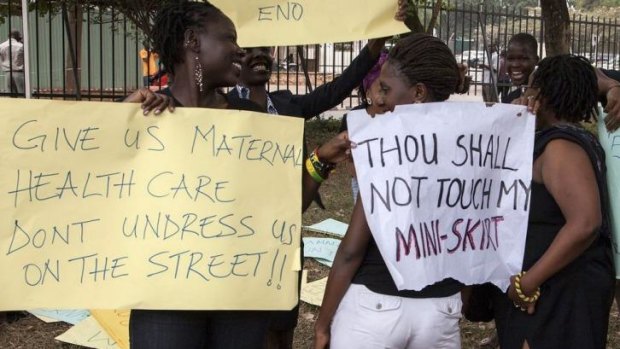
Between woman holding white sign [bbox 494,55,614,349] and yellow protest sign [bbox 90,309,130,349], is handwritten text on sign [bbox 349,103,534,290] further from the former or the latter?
yellow protest sign [bbox 90,309,130,349]

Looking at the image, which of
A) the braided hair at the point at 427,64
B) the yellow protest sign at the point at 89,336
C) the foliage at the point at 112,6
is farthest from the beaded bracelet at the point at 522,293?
the foliage at the point at 112,6

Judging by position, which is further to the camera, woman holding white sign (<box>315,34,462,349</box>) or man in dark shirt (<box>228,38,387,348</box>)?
man in dark shirt (<box>228,38,387,348</box>)

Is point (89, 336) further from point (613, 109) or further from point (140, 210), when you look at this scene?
point (613, 109)

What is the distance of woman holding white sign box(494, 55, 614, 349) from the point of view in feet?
8.80

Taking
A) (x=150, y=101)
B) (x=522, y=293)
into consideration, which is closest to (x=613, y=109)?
(x=522, y=293)

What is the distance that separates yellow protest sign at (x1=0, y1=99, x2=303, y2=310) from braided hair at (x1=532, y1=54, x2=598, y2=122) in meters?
0.99

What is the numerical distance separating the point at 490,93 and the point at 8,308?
14443 mm

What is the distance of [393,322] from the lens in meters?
2.45

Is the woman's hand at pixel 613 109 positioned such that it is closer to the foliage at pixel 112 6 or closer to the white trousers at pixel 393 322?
the white trousers at pixel 393 322

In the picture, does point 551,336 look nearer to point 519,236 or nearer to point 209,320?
point 519,236

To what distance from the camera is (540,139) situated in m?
2.79

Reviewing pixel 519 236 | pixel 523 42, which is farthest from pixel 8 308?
pixel 523 42

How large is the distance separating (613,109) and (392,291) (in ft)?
4.41

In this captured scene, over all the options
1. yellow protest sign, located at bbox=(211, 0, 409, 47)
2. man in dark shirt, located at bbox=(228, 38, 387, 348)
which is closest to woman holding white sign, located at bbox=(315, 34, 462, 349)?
yellow protest sign, located at bbox=(211, 0, 409, 47)
